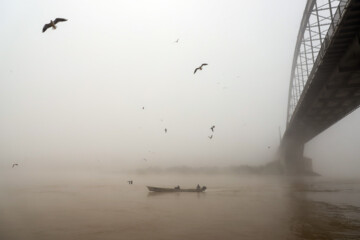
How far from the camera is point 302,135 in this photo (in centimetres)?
7538

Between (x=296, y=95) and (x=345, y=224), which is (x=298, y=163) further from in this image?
(x=345, y=224)

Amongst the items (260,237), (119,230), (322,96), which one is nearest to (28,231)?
(119,230)

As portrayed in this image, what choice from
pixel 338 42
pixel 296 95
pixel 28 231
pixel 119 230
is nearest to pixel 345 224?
pixel 338 42

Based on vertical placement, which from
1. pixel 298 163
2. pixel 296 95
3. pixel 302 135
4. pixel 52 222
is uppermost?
pixel 296 95

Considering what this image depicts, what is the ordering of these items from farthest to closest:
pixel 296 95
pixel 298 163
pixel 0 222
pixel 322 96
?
pixel 298 163 → pixel 296 95 → pixel 322 96 → pixel 0 222

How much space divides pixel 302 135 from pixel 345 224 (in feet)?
200

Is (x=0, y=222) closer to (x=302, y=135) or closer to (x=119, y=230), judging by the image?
(x=119, y=230)

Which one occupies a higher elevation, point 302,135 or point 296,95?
point 296,95

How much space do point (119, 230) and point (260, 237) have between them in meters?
9.45

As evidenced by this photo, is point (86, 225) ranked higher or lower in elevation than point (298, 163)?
lower

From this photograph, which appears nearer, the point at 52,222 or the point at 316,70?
the point at 52,222

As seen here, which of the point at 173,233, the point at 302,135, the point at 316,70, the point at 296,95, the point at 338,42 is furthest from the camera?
the point at 302,135

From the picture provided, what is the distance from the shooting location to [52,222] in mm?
22312

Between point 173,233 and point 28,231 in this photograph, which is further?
point 28,231
